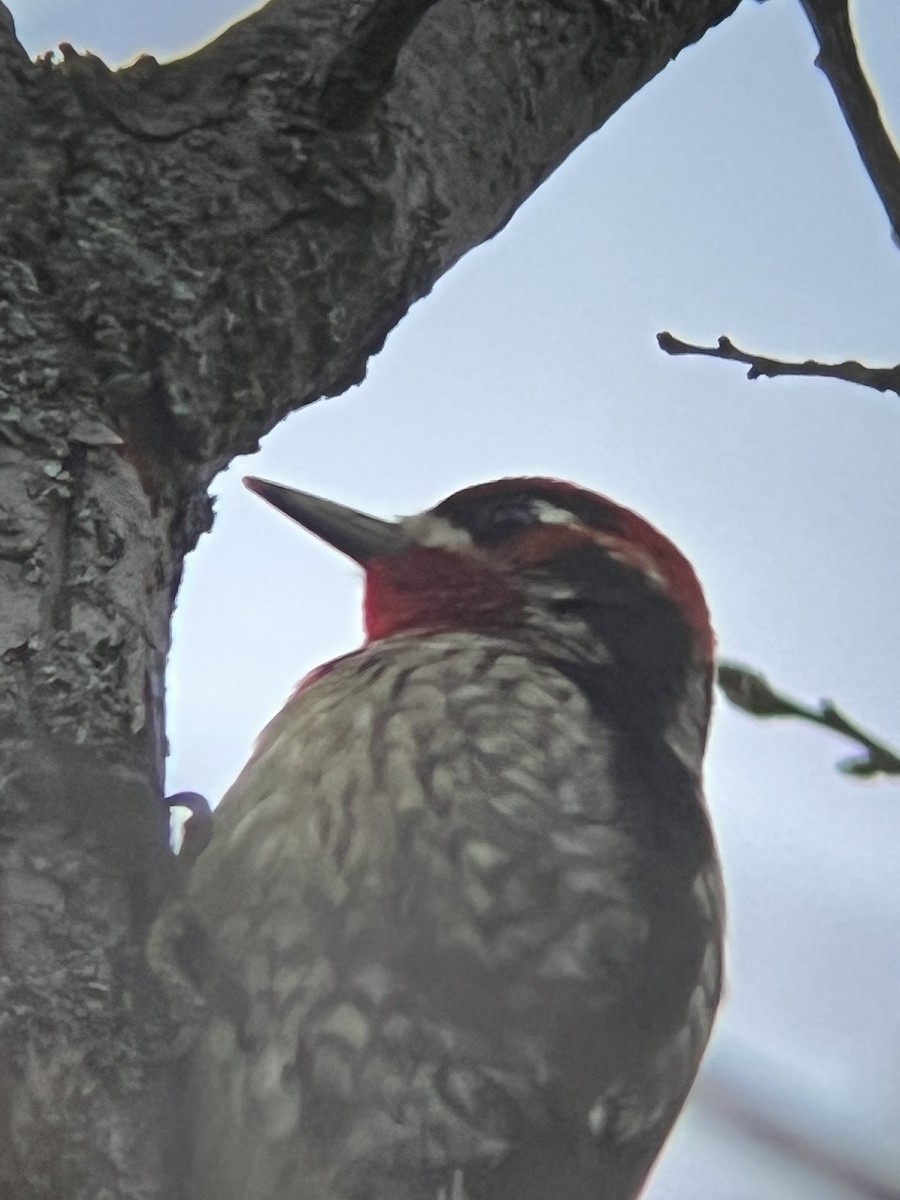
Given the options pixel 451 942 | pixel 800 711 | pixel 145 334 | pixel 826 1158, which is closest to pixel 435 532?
pixel 145 334

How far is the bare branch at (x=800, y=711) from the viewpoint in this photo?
122 centimetres

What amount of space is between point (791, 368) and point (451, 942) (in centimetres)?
82

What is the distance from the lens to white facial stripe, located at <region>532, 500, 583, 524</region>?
2857 mm

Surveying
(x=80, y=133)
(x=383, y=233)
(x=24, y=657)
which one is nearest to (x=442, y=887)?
(x=24, y=657)

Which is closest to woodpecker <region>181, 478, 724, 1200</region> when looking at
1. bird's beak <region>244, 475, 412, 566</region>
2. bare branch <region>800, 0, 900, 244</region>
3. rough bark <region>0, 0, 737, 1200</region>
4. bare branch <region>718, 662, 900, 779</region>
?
rough bark <region>0, 0, 737, 1200</region>

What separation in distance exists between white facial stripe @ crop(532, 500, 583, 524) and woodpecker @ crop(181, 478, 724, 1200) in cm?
43

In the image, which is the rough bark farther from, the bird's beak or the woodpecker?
the bird's beak

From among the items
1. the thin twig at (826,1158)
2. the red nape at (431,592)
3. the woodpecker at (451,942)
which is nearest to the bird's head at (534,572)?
the red nape at (431,592)

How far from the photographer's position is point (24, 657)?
176cm

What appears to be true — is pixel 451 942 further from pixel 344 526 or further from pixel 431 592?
pixel 344 526

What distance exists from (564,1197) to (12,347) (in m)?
1.28

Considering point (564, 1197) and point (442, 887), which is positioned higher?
point (442, 887)

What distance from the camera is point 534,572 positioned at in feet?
9.13

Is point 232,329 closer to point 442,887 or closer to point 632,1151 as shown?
point 442,887
